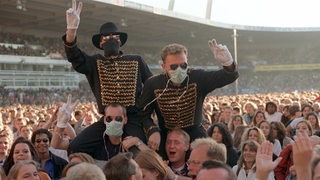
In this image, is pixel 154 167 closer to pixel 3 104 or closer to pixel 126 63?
pixel 126 63

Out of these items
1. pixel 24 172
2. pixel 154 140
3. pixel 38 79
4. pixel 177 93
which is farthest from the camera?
pixel 38 79

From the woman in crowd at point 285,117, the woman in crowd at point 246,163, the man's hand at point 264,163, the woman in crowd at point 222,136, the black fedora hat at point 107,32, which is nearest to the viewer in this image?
the man's hand at point 264,163

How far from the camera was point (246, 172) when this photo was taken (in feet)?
16.5

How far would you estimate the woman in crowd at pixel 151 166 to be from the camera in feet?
11.5

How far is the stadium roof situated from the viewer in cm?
2772

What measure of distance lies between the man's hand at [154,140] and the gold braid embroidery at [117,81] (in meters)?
0.57

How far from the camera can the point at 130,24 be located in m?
33.7

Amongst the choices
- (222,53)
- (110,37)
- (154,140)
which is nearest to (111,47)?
(110,37)

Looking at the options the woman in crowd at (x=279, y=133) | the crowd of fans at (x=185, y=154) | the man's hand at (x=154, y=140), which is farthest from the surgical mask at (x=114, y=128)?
the woman in crowd at (x=279, y=133)

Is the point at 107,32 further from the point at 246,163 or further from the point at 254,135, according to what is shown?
the point at 254,135

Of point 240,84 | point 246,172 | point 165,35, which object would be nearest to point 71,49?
point 246,172

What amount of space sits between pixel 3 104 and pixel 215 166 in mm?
23337

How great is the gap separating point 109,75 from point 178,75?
32.1 inches

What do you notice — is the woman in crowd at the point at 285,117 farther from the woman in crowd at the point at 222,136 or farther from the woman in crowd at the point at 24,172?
the woman in crowd at the point at 24,172
